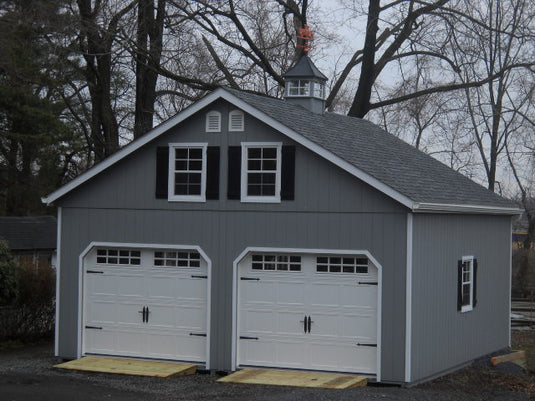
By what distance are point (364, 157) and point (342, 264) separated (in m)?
2.54

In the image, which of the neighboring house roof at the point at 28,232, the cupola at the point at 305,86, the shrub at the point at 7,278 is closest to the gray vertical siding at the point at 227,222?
the shrub at the point at 7,278

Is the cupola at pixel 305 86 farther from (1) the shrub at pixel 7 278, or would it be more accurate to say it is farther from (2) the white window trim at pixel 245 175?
(1) the shrub at pixel 7 278

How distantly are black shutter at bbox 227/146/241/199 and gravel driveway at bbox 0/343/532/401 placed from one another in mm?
3819

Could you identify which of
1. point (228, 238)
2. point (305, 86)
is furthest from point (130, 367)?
point (305, 86)

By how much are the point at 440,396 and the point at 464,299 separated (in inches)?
164

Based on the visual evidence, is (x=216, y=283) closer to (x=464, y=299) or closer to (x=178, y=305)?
(x=178, y=305)

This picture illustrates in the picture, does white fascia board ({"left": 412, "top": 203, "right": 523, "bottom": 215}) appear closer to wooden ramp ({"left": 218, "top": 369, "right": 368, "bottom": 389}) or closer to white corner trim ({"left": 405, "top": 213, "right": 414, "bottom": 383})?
white corner trim ({"left": 405, "top": 213, "right": 414, "bottom": 383})

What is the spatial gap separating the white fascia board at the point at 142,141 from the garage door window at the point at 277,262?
3.31m

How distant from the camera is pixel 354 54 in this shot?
35000 mm

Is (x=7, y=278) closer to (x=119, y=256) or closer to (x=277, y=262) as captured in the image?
(x=119, y=256)

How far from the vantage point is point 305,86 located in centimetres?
2188

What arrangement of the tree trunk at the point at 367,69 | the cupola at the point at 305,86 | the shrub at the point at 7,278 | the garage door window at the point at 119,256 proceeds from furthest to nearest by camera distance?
the tree trunk at the point at 367,69 → the cupola at the point at 305,86 → the shrub at the point at 7,278 → the garage door window at the point at 119,256

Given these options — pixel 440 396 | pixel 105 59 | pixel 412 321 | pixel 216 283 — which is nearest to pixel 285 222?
pixel 216 283

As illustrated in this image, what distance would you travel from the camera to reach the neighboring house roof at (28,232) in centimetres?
3681
